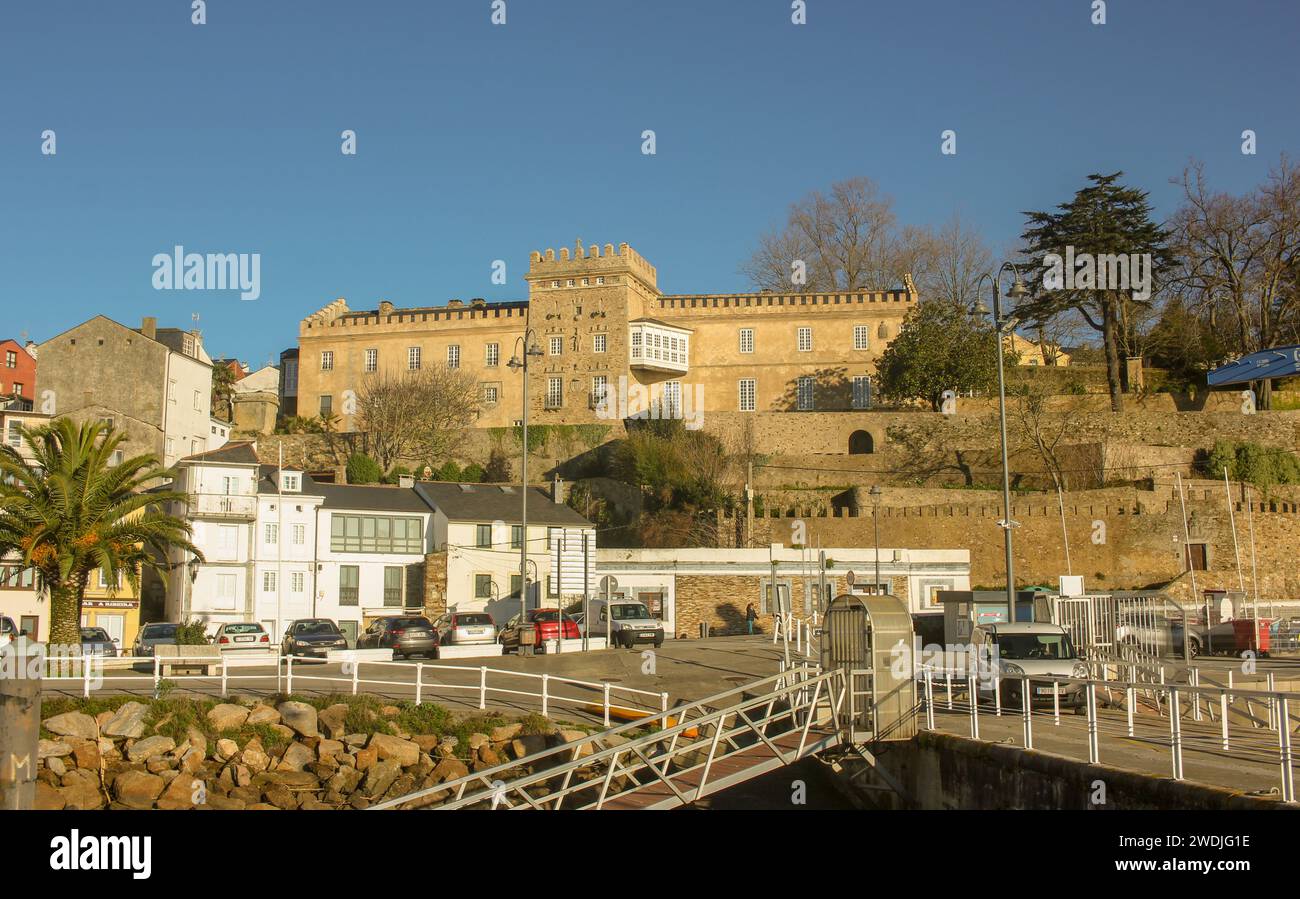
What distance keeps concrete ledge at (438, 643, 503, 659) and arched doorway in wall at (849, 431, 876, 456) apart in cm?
3828

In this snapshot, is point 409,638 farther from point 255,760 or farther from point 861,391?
point 861,391

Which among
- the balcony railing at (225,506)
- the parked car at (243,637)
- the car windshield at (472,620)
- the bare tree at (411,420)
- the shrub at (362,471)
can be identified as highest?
the bare tree at (411,420)

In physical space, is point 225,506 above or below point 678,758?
above

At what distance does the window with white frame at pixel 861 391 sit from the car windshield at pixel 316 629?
4632 cm

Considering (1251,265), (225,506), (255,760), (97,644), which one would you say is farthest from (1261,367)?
(255,760)

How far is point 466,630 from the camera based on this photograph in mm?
34281

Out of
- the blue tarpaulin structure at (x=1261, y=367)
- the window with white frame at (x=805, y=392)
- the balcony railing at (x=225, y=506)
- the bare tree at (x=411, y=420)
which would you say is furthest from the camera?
the window with white frame at (x=805, y=392)

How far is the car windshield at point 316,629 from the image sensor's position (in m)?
34.6

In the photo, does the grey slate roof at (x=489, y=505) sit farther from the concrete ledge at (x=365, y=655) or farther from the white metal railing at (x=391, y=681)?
the white metal railing at (x=391, y=681)

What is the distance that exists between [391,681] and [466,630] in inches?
371

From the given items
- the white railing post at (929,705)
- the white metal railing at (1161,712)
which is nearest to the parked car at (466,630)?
the white metal railing at (1161,712)

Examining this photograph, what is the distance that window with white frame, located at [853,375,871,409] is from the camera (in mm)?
75188

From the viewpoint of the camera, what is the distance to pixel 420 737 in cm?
2261

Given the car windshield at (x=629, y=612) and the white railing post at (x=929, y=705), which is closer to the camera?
the white railing post at (x=929, y=705)
